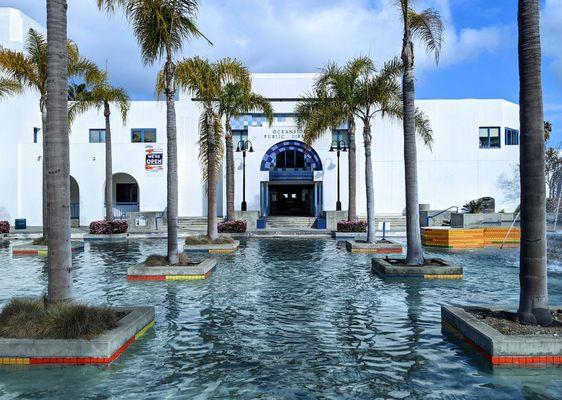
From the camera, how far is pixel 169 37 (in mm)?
14453

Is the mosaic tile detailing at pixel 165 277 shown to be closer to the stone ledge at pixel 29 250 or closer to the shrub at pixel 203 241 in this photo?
the shrub at pixel 203 241

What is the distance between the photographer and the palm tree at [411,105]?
14.2 meters

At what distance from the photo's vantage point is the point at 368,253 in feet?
64.5

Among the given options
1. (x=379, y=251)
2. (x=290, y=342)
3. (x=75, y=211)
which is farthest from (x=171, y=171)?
(x=75, y=211)

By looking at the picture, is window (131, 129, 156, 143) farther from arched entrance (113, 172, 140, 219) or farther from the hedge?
the hedge

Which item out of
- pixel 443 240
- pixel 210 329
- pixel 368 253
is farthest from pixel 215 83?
pixel 210 329

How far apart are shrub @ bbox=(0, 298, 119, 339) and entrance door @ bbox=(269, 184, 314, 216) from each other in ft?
116

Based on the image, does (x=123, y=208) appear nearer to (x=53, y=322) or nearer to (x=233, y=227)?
(x=233, y=227)

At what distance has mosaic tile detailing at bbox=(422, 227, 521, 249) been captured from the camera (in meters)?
22.0

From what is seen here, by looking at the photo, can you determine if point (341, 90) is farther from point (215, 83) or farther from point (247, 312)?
point (247, 312)

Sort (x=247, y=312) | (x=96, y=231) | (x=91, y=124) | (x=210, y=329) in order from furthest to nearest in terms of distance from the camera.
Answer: (x=91, y=124)
(x=96, y=231)
(x=247, y=312)
(x=210, y=329)

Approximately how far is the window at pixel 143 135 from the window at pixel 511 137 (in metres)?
26.9

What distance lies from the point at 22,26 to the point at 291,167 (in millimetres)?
21436

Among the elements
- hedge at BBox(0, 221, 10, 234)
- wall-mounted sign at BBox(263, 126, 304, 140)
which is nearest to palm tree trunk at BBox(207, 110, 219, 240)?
wall-mounted sign at BBox(263, 126, 304, 140)
